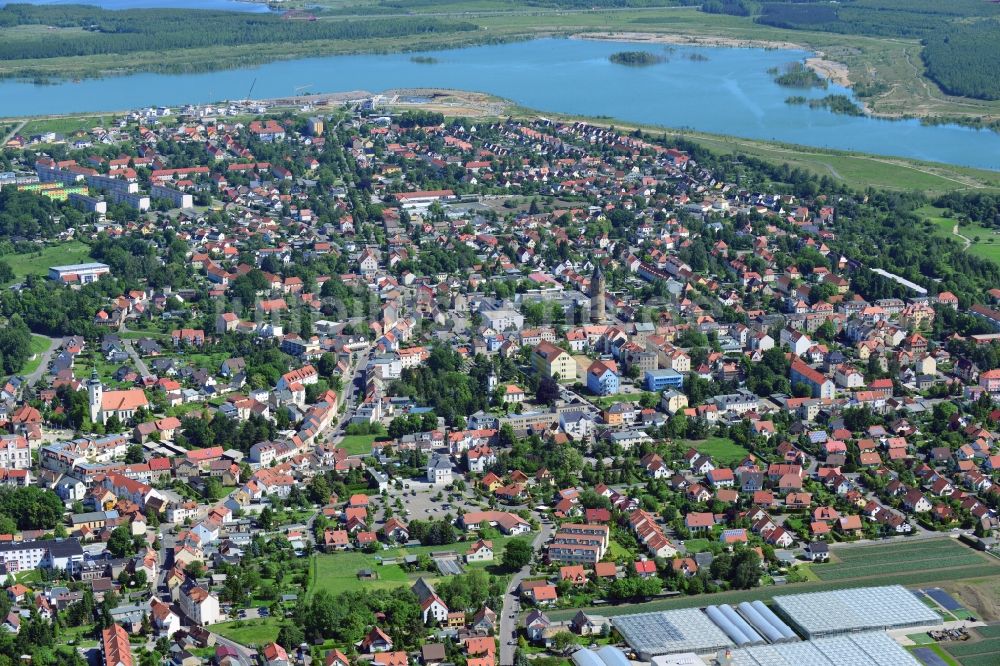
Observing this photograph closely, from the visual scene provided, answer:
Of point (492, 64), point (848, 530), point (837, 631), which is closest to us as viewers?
point (837, 631)

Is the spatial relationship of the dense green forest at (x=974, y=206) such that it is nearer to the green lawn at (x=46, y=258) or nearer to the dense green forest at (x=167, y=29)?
the green lawn at (x=46, y=258)

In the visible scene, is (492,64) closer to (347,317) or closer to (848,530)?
(347,317)

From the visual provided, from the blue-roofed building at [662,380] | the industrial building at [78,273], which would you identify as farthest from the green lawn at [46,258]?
the blue-roofed building at [662,380]

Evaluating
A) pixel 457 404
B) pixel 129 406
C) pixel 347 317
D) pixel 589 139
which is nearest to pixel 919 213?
pixel 589 139

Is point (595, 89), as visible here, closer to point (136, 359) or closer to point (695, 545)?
point (136, 359)

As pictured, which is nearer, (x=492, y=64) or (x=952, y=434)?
(x=952, y=434)

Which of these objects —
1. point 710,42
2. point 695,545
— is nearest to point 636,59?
point 710,42
